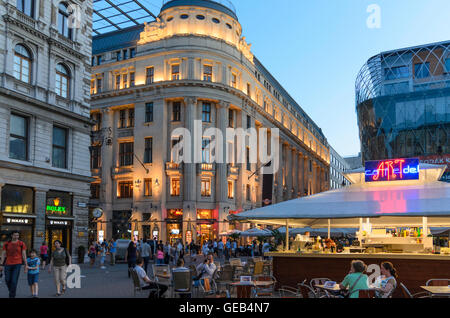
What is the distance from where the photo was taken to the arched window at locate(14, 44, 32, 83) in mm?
26312

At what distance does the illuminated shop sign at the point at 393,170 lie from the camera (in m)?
16.4

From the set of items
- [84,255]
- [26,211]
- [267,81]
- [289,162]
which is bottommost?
[84,255]

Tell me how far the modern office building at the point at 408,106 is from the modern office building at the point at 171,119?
17718 mm

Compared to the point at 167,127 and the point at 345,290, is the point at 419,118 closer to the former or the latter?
the point at 167,127

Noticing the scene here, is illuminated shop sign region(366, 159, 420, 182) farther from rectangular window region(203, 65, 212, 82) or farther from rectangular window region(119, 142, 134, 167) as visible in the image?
rectangular window region(119, 142, 134, 167)

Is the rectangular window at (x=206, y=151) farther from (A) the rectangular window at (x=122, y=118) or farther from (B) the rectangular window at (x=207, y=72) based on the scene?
(A) the rectangular window at (x=122, y=118)

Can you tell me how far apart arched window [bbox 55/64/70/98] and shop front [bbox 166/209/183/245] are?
23.8 metres

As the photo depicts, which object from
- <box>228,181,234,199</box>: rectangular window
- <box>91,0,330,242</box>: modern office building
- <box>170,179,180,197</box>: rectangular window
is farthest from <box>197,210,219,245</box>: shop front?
<box>228,181,234,199</box>: rectangular window

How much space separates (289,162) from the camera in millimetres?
76000

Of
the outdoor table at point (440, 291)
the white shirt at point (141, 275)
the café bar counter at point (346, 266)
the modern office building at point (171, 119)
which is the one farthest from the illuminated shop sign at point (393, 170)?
the modern office building at point (171, 119)

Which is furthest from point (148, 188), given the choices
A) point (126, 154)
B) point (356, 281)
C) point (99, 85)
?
point (356, 281)

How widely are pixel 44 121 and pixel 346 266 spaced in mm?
19016

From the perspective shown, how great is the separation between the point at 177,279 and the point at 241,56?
46.4m
